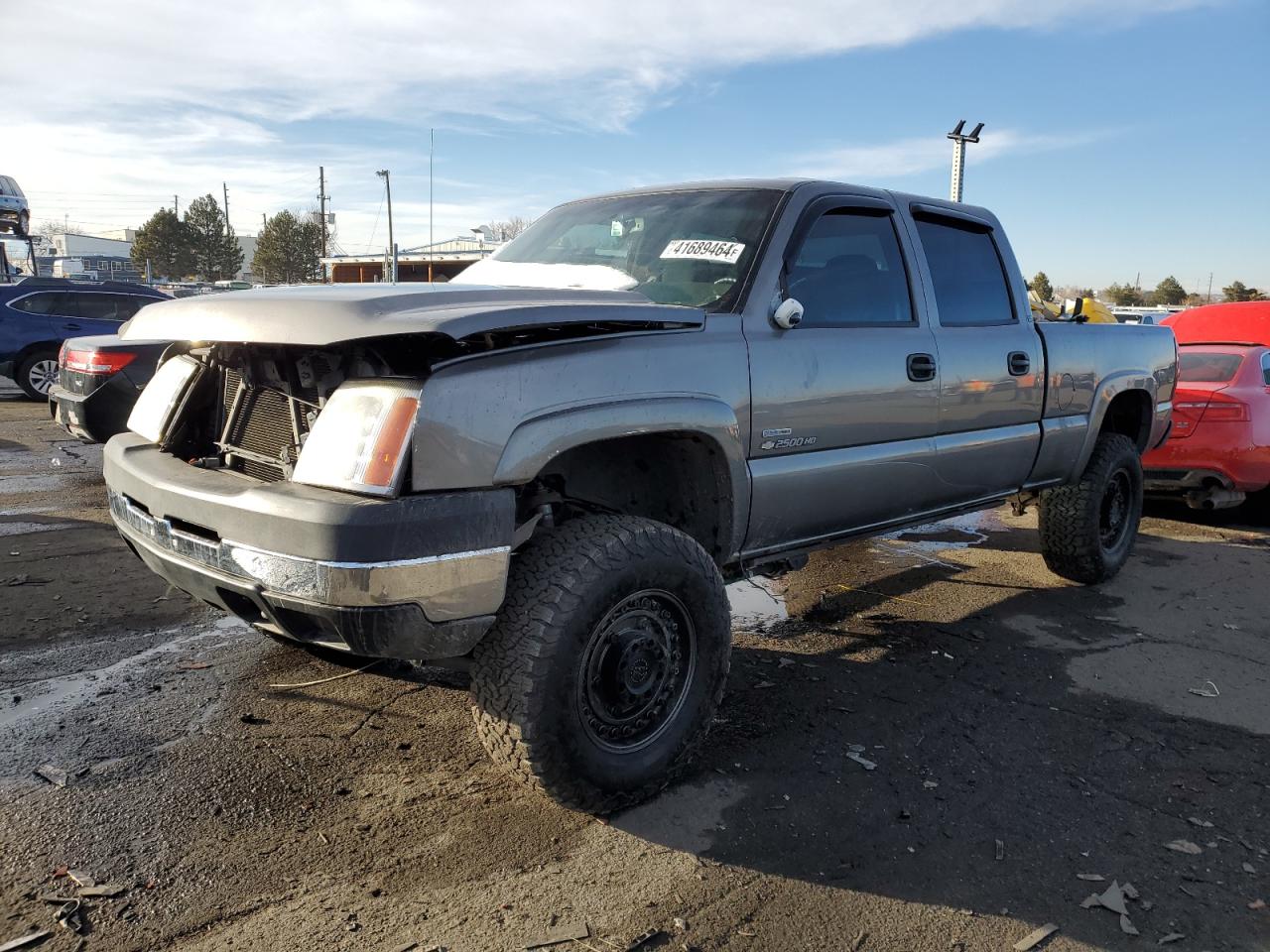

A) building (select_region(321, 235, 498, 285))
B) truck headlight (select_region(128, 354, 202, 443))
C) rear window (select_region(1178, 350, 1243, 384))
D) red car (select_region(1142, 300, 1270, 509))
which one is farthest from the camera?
building (select_region(321, 235, 498, 285))

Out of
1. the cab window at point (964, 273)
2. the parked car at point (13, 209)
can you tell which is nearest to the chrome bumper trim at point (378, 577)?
the cab window at point (964, 273)

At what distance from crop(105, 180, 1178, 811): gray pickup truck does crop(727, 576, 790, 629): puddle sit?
0.95m

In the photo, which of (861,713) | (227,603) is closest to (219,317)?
(227,603)

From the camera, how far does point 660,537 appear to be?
9.21 feet

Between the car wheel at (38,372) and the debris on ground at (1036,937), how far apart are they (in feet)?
46.6

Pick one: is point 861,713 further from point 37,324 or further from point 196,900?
point 37,324

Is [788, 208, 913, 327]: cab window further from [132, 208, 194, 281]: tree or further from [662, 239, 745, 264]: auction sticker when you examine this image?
[132, 208, 194, 281]: tree

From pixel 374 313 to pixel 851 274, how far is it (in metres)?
2.13

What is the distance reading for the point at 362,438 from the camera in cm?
244

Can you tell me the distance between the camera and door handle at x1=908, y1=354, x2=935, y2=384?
151 inches

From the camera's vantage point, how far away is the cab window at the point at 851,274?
3.62 m

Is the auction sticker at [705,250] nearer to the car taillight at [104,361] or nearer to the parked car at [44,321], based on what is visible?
the car taillight at [104,361]

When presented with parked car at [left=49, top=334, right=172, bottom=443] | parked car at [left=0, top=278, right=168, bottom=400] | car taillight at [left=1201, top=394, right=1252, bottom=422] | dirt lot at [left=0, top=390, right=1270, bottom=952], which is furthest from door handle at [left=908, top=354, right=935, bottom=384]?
parked car at [left=0, top=278, right=168, bottom=400]

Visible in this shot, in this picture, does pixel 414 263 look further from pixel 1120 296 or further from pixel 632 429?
pixel 1120 296
